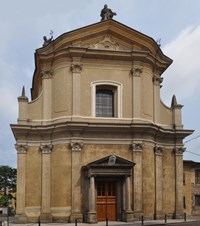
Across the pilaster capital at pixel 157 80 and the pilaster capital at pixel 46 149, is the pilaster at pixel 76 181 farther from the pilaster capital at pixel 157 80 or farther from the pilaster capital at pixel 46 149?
the pilaster capital at pixel 157 80

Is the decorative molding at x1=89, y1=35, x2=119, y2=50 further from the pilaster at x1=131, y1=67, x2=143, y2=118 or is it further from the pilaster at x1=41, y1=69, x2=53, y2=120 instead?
the pilaster at x1=41, y1=69, x2=53, y2=120

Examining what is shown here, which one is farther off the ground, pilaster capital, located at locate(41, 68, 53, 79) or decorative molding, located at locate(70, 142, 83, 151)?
pilaster capital, located at locate(41, 68, 53, 79)

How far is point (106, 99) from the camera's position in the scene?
1325 inches

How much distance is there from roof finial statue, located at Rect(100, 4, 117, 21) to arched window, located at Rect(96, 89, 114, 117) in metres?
6.26

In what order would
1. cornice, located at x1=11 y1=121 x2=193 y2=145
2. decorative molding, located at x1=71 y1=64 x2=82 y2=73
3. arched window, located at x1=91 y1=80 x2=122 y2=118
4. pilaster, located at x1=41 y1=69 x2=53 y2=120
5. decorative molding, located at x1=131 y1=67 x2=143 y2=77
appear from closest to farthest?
cornice, located at x1=11 y1=121 x2=193 y2=145
decorative molding, located at x1=71 y1=64 x2=82 y2=73
arched window, located at x1=91 y1=80 x2=122 y2=118
pilaster, located at x1=41 y1=69 x2=53 y2=120
decorative molding, located at x1=131 y1=67 x2=143 y2=77

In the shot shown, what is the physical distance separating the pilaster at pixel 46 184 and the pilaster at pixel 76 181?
6.16ft

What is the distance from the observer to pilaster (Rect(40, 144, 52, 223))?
3103 cm

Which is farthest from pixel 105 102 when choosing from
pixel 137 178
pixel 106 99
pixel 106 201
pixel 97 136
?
pixel 106 201

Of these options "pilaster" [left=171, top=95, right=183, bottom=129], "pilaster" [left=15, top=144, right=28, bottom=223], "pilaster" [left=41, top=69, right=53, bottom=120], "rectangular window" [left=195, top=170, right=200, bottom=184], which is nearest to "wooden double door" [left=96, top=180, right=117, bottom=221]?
"pilaster" [left=15, top=144, right=28, bottom=223]

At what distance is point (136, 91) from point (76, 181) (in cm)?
789

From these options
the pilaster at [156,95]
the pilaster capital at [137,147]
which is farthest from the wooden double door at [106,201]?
the pilaster at [156,95]

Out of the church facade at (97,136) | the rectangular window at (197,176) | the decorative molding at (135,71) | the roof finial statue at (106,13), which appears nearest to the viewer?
the church facade at (97,136)

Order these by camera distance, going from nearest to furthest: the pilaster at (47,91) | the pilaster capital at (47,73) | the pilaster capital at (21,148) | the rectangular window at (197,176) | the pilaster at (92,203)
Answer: the pilaster at (92,203), the pilaster capital at (21,148), the pilaster at (47,91), the pilaster capital at (47,73), the rectangular window at (197,176)

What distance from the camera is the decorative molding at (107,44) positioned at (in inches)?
1323
